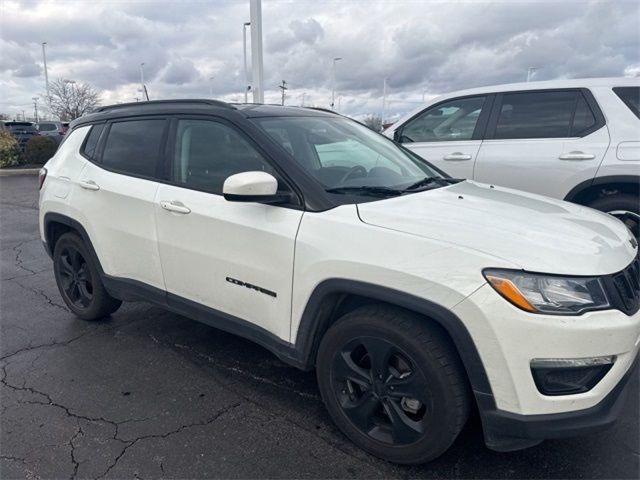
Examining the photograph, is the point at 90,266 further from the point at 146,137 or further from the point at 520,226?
the point at 520,226

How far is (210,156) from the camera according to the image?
2.99m

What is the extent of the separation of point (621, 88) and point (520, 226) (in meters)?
3.26

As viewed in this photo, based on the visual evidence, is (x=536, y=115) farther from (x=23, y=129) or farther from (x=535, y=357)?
(x=23, y=129)

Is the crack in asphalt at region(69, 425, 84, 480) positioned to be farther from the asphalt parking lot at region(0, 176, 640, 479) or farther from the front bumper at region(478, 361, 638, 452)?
the front bumper at region(478, 361, 638, 452)

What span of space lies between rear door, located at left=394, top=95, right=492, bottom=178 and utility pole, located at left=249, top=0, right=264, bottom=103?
593cm

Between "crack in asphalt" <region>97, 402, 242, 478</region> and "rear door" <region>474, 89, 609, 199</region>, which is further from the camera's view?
"rear door" <region>474, 89, 609, 199</region>

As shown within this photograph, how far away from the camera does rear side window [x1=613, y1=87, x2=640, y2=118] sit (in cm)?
433

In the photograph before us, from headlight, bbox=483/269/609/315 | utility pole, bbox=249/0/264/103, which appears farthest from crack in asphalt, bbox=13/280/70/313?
utility pole, bbox=249/0/264/103

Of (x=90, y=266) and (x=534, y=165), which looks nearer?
(x=90, y=266)

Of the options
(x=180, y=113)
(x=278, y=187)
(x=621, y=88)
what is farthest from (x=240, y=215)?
(x=621, y=88)

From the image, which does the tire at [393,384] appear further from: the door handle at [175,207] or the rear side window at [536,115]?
the rear side window at [536,115]

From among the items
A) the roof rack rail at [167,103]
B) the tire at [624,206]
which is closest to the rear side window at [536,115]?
the tire at [624,206]

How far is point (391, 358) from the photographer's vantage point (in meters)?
2.24

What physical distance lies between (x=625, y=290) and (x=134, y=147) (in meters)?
3.16
